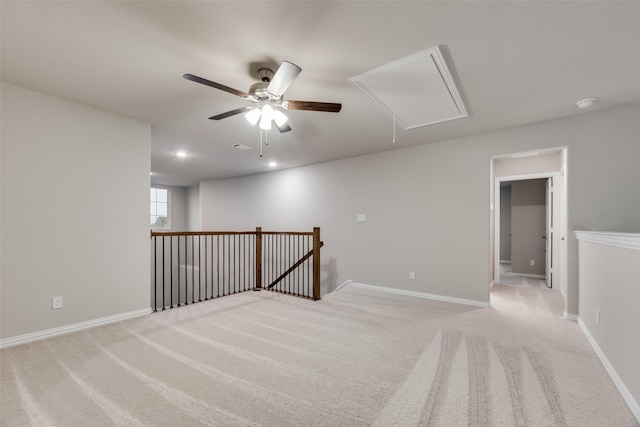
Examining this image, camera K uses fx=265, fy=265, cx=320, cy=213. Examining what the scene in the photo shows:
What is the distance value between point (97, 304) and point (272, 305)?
1993 mm

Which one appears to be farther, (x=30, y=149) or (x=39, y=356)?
(x=30, y=149)

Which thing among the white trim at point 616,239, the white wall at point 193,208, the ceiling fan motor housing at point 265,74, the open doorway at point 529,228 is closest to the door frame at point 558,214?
the open doorway at point 529,228

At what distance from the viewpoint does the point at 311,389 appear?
1835 mm

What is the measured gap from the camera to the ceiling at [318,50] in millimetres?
1630

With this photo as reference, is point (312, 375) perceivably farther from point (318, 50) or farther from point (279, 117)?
point (318, 50)

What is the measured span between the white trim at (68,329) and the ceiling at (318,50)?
93.2 inches

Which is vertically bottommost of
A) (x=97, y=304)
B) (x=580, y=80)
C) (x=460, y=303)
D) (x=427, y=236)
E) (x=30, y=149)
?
(x=460, y=303)

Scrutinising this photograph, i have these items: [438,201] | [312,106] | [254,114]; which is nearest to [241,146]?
[254,114]

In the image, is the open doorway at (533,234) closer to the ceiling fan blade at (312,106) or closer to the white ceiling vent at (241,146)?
the ceiling fan blade at (312,106)

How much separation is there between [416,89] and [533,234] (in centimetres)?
539

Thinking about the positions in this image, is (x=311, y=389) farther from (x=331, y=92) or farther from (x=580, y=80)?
(x=580, y=80)


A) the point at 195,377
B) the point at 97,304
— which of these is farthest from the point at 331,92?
the point at 97,304

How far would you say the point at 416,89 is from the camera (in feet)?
8.32

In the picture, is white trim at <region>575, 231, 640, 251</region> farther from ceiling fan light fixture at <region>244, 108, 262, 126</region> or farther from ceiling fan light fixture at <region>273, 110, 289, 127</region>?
ceiling fan light fixture at <region>244, 108, 262, 126</region>
